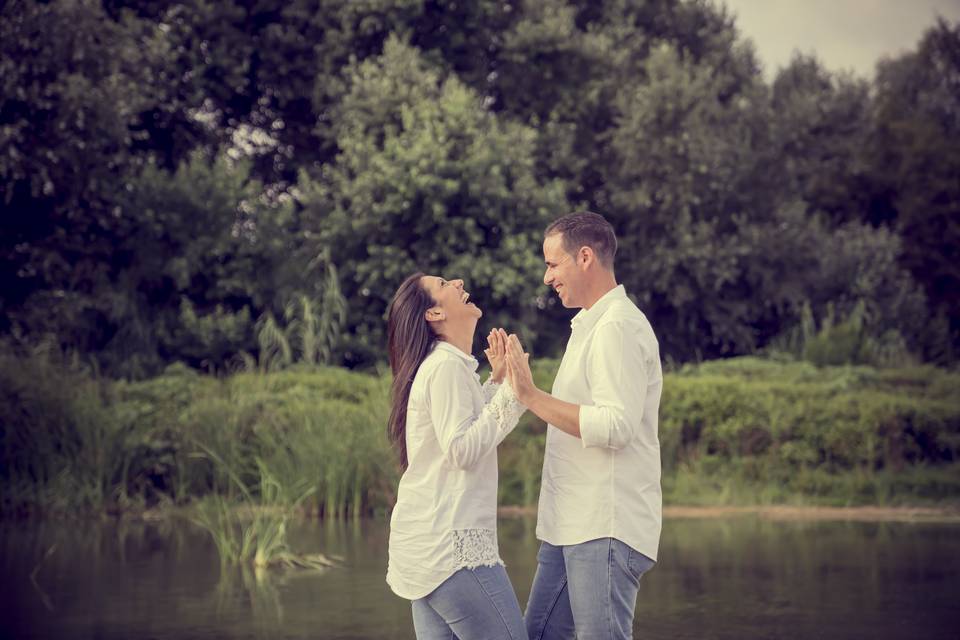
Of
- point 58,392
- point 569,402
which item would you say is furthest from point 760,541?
point 569,402

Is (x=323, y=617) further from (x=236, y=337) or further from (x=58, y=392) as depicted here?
(x=236, y=337)

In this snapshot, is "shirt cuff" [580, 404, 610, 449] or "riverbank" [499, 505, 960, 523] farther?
"riverbank" [499, 505, 960, 523]

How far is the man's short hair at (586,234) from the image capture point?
439 centimetres

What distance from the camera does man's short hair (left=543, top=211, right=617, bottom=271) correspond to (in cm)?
439

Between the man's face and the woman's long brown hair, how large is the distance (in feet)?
1.40

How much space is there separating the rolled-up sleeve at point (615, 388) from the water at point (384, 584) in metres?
4.33

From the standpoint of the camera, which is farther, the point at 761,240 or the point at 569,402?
the point at 761,240

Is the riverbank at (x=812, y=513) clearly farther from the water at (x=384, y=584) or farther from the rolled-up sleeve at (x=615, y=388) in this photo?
the rolled-up sleeve at (x=615, y=388)

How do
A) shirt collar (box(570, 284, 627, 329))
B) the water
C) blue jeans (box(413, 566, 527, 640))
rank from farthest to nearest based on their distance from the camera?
the water, shirt collar (box(570, 284, 627, 329)), blue jeans (box(413, 566, 527, 640))

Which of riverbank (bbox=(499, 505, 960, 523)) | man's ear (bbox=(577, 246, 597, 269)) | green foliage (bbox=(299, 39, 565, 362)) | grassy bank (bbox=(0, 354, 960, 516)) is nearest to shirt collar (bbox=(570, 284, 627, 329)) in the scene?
man's ear (bbox=(577, 246, 597, 269))

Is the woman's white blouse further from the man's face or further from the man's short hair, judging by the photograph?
the man's short hair

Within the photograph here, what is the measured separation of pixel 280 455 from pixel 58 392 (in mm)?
2779

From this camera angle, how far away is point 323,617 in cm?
876

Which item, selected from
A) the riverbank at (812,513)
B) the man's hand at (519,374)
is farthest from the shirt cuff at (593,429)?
the riverbank at (812,513)
